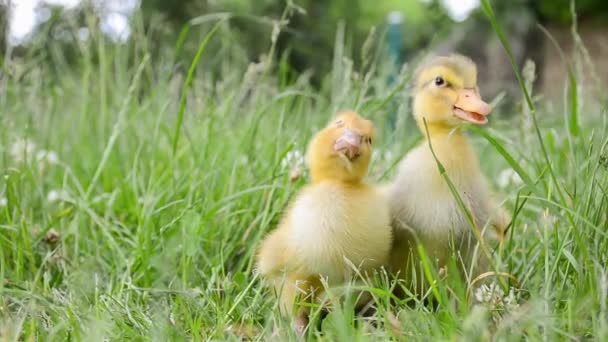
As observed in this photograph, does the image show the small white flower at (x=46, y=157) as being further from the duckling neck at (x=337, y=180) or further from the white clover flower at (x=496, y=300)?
the white clover flower at (x=496, y=300)

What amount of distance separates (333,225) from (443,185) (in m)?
0.29

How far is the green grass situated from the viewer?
5.27 feet

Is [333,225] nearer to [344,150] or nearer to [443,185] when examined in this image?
[344,150]

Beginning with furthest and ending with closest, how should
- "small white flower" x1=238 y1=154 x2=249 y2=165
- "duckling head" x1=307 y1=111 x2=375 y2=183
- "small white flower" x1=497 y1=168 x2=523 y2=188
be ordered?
"small white flower" x1=497 y1=168 x2=523 y2=188 < "small white flower" x1=238 y1=154 x2=249 y2=165 < "duckling head" x1=307 y1=111 x2=375 y2=183

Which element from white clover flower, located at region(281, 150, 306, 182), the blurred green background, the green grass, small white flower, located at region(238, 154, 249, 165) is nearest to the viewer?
the green grass

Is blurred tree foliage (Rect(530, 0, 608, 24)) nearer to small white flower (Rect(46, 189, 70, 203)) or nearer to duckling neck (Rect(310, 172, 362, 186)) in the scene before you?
small white flower (Rect(46, 189, 70, 203))

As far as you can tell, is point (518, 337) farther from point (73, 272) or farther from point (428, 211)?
point (73, 272)

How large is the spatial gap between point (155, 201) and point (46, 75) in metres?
2.11

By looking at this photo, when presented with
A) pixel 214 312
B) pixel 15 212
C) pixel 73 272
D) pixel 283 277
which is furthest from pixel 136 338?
pixel 15 212

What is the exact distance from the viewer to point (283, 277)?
6.01ft

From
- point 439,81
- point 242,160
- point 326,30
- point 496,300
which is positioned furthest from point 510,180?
point 326,30

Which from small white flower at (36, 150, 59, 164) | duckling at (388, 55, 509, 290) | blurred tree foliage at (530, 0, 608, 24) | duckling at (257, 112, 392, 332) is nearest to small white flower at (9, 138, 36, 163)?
small white flower at (36, 150, 59, 164)

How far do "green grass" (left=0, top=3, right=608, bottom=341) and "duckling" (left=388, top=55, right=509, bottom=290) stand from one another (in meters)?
0.09

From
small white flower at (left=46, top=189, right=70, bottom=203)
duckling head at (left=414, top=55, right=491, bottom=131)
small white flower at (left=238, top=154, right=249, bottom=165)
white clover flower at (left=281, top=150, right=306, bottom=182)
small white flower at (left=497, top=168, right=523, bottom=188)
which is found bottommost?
small white flower at (left=46, top=189, right=70, bottom=203)
